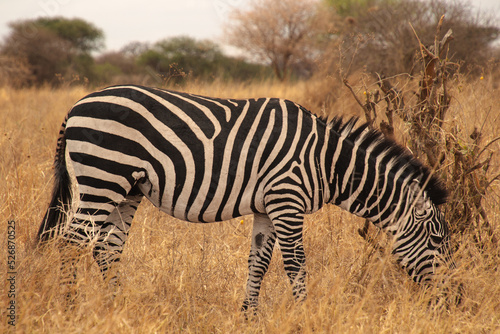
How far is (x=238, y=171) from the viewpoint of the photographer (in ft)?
10.8

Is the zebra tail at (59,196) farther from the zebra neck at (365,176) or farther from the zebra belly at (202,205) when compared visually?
the zebra neck at (365,176)

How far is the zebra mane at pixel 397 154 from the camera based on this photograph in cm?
343

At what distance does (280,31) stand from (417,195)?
18.5 metres

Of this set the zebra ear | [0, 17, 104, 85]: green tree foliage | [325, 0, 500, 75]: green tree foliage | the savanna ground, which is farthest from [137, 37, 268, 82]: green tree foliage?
the zebra ear

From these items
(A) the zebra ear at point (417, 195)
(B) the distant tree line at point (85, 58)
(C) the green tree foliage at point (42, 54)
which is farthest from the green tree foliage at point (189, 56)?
(A) the zebra ear at point (417, 195)

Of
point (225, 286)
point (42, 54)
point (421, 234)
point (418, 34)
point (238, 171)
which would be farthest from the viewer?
point (42, 54)

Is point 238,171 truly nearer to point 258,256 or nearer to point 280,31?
point 258,256

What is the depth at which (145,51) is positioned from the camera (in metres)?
27.2

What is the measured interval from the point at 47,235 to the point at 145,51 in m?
25.4

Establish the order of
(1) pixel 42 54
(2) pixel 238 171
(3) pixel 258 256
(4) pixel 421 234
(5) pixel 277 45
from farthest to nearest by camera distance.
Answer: (5) pixel 277 45, (1) pixel 42 54, (3) pixel 258 256, (4) pixel 421 234, (2) pixel 238 171

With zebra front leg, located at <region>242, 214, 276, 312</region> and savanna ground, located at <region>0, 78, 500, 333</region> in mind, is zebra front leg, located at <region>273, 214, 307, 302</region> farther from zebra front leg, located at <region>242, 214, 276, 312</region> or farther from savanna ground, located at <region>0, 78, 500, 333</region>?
zebra front leg, located at <region>242, 214, 276, 312</region>

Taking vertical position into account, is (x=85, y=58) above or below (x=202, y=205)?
below

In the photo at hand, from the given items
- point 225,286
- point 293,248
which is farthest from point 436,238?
point 225,286

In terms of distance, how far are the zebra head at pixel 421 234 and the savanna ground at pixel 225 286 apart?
0.16 meters
